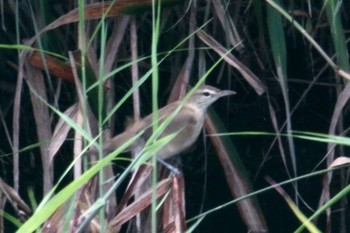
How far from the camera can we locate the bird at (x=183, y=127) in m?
3.35

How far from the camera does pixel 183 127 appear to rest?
11.7 feet

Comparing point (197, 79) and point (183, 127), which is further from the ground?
point (197, 79)

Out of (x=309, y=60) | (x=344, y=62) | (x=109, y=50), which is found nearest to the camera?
(x=344, y=62)

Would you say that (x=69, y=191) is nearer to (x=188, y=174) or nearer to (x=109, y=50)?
(x=109, y=50)

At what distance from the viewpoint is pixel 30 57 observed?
3371mm

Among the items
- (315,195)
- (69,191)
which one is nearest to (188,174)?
(315,195)

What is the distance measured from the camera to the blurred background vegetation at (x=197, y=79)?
3252 millimetres

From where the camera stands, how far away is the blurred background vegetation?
325 centimetres

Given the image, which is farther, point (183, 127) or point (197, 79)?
point (197, 79)

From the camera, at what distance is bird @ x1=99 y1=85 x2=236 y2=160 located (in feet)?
11.0

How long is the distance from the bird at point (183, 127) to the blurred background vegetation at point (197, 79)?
0.06m

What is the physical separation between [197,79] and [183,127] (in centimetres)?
24

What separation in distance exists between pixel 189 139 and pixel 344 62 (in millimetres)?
663

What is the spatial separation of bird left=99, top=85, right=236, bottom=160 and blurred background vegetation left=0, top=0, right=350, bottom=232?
0.06 metres
